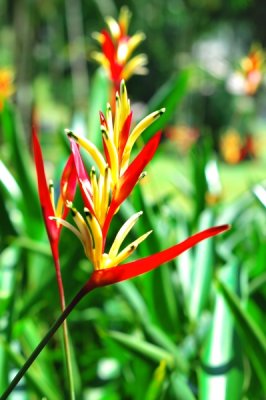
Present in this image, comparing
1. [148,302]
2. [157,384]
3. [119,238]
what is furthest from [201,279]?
[119,238]

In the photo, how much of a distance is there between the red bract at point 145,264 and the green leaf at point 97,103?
746mm

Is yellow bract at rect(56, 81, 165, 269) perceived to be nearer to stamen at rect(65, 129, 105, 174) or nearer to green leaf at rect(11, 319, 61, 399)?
stamen at rect(65, 129, 105, 174)

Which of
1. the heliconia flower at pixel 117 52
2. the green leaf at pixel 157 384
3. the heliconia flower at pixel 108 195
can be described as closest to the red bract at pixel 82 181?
the heliconia flower at pixel 108 195

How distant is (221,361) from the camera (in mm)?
719

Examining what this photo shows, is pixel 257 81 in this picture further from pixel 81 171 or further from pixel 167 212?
pixel 81 171

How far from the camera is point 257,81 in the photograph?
1.59 metres

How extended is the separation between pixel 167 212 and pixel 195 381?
24.4 inches

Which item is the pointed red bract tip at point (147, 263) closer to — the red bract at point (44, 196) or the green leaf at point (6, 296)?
the red bract at point (44, 196)

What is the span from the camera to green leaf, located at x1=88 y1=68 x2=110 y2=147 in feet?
3.88

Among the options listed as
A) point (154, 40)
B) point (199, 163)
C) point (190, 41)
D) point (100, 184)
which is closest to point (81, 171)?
point (100, 184)

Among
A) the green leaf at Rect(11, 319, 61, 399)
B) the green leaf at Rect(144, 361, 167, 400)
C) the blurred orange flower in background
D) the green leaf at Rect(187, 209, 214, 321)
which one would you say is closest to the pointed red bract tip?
the green leaf at Rect(144, 361, 167, 400)

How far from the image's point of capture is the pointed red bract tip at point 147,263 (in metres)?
0.40

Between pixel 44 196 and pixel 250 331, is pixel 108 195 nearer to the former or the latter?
pixel 44 196

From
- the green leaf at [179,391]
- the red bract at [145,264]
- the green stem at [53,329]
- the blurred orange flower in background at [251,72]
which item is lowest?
the green leaf at [179,391]
